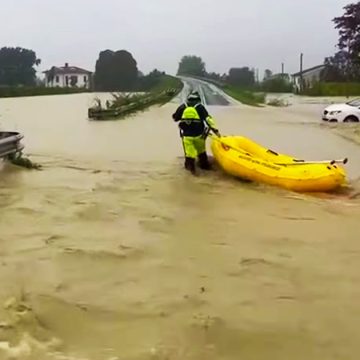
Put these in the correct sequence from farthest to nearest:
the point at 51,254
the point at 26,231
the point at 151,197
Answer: the point at 151,197 → the point at 26,231 → the point at 51,254

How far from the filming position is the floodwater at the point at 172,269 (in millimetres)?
4906

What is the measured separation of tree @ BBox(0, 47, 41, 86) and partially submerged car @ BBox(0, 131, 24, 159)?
9673 cm

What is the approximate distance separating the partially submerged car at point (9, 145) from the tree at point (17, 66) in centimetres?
9673

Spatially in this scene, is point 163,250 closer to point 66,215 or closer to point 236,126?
point 66,215

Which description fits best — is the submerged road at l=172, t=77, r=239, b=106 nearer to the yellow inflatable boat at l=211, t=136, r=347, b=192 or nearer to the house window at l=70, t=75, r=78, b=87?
the yellow inflatable boat at l=211, t=136, r=347, b=192

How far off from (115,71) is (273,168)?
90.5 m

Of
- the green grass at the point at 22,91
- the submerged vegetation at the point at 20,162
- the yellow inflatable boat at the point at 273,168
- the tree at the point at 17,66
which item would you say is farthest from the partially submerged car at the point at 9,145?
the tree at the point at 17,66

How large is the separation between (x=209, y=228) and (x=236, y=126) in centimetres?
1837

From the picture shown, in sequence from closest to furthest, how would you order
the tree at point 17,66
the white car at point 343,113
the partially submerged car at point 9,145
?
1. the partially submerged car at point 9,145
2. the white car at point 343,113
3. the tree at point 17,66

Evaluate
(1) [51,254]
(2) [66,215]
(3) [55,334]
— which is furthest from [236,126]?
(3) [55,334]

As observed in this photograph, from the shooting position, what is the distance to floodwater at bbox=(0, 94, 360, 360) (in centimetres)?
491

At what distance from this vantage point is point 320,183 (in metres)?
11.0

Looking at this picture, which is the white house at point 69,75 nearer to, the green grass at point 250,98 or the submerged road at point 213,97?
the submerged road at point 213,97

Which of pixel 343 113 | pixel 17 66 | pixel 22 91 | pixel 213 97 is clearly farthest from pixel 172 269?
pixel 17 66
